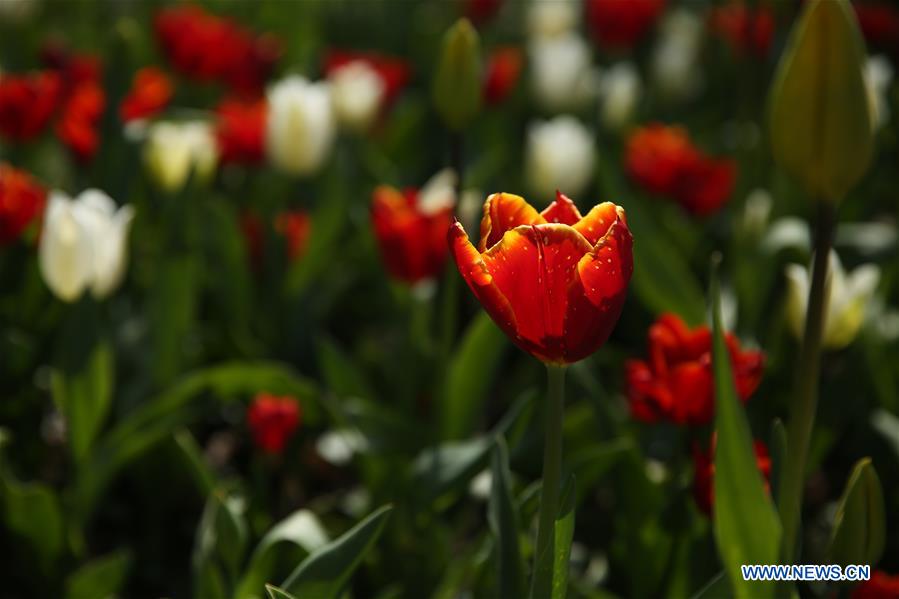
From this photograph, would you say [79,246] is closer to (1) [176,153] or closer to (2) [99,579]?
(2) [99,579]

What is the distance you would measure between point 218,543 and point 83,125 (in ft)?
3.79

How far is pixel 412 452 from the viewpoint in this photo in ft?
5.48

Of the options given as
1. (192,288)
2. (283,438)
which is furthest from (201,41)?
(283,438)

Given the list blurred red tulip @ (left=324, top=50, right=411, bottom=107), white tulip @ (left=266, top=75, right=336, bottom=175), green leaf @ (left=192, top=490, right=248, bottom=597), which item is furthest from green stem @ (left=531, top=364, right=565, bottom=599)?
blurred red tulip @ (left=324, top=50, right=411, bottom=107)

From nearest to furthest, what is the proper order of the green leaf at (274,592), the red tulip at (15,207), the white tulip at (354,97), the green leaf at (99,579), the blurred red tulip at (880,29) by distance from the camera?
the green leaf at (274,592) → the green leaf at (99,579) → the red tulip at (15,207) → the white tulip at (354,97) → the blurred red tulip at (880,29)

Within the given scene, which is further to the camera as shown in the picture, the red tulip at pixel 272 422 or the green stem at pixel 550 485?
the red tulip at pixel 272 422

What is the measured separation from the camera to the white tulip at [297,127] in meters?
2.16

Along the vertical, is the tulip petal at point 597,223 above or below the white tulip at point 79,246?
above

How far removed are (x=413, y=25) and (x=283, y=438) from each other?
258 cm

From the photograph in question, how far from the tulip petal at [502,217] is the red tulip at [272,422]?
0.69m

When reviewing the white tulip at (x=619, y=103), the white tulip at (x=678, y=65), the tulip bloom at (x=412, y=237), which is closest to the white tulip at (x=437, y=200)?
the tulip bloom at (x=412, y=237)

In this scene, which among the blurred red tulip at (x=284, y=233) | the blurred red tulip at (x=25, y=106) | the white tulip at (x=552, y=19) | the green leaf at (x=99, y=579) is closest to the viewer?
the green leaf at (x=99, y=579)

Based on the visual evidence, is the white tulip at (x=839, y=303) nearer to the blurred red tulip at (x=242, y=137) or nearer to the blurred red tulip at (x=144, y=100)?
the blurred red tulip at (x=242, y=137)

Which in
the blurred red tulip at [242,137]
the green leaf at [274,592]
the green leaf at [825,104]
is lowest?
the blurred red tulip at [242,137]
